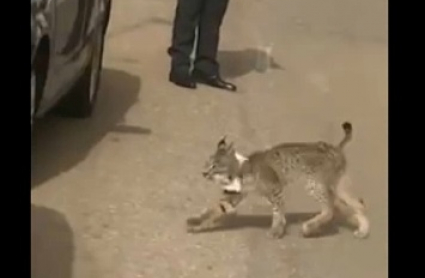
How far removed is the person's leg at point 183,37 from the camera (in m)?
7.96

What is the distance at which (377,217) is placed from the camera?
5.96 meters

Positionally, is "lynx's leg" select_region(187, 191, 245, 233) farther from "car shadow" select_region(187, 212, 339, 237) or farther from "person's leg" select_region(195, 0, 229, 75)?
"person's leg" select_region(195, 0, 229, 75)

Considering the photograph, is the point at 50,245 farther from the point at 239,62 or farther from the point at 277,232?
the point at 239,62

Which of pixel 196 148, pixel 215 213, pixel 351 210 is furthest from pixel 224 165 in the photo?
pixel 196 148

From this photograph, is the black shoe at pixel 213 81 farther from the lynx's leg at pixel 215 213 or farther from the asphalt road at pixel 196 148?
the lynx's leg at pixel 215 213

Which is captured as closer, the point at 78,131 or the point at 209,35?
the point at 78,131

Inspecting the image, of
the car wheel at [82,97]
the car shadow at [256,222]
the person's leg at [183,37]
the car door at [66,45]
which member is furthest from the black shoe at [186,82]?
the car shadow at [256,222]

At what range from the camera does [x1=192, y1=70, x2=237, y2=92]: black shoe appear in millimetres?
8156

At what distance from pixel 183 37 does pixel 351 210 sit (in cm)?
260

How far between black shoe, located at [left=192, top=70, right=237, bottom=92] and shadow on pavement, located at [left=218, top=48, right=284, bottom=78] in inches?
16.7

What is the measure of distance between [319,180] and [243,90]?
2591 mm

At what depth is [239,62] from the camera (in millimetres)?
9039

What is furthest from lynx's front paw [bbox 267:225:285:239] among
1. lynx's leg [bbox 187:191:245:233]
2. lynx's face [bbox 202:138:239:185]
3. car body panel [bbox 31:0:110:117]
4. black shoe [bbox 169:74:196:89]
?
black shoe [bbox 169:74:196:89]
